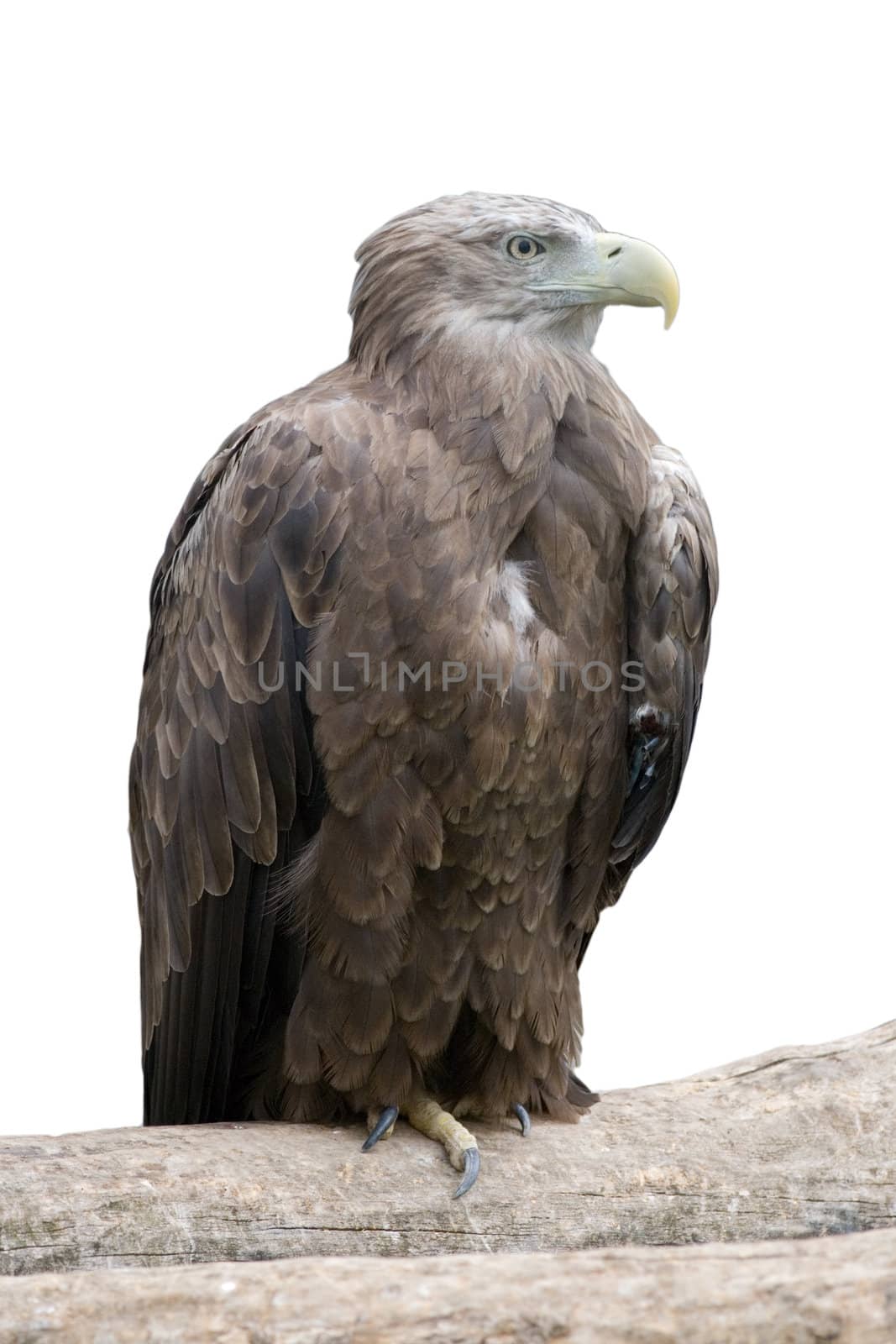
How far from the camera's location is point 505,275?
481 cm

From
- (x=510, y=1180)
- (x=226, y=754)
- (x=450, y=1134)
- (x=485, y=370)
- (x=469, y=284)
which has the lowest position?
(x=510, y=1180)

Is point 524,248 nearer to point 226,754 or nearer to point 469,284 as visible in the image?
point 469,284

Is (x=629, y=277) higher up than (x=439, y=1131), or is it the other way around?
(x=629, y=277)

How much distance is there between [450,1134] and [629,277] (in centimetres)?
262

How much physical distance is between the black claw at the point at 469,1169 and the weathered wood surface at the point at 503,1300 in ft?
4.42

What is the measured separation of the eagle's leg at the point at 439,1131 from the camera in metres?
4.92

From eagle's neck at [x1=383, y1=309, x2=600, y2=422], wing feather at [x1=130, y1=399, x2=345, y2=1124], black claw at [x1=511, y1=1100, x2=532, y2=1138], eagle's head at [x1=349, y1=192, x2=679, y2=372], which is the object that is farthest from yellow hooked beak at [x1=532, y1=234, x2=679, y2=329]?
black claw at [x1=511, y1=1100, x2=532, y2=1138]

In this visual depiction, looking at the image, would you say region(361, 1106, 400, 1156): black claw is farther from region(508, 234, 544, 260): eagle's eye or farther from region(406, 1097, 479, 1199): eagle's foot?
region(508, 234, 544, 260): eagle's eye

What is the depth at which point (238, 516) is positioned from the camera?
187 inches

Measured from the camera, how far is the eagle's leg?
492cm

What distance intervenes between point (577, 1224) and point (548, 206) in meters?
3.04

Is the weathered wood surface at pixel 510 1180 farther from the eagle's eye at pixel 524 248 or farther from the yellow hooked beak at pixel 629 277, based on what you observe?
the eagle's eye at pixel 524 248

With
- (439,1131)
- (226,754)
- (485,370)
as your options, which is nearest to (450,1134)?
(439,1131)

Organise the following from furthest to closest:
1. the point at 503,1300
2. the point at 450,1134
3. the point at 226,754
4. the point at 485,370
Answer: the point at 450,1134 < the point at 226,754 < the point at 485,370 < the point at 503,1300
